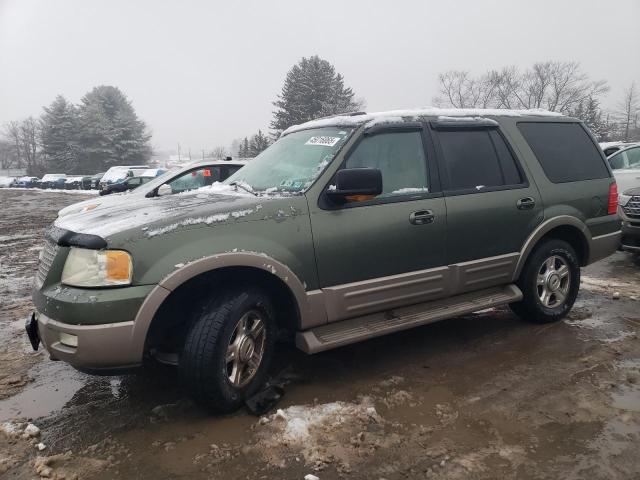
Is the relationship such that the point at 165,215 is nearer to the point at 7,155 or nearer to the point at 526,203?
the point at 526,203

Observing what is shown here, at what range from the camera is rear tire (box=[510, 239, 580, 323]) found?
4.50 m

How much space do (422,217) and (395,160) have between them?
49 centimetres

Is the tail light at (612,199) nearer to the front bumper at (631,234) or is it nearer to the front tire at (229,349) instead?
the front bumper at (631,234)

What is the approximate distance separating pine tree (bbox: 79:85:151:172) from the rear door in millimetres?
60504

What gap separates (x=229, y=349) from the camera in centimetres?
308

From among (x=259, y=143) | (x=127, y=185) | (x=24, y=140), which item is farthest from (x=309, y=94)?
(x=24, y=140)

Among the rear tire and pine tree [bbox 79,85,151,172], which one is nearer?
the rear tire

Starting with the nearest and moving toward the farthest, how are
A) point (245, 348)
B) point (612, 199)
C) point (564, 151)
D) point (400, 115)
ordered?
point (245, 348)
point (400, 115)
point (564, 151)
point (612, 199)

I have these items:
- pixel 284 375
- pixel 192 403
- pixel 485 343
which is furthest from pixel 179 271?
pixel 485 343

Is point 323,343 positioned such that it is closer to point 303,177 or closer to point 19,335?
point 303,177

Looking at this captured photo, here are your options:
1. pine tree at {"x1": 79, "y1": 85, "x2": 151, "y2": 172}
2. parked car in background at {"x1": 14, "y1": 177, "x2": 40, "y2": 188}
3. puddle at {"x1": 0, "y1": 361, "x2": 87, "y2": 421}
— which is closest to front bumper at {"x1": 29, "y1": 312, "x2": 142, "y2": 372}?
puddle at {"x1": 0, "y1": 361, "x2": 87, "y2": 421}

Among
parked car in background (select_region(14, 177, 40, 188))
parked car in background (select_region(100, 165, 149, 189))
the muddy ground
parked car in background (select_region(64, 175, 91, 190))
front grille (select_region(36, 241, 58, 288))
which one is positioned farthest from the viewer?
parked car in background (select_region(14, 177, 40, 188))

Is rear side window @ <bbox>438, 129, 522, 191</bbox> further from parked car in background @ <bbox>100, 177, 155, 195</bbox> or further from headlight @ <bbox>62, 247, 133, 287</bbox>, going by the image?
parked car in background @ <bbox>100, 177, 155, 195</bbox>

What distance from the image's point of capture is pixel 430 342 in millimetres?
4391
